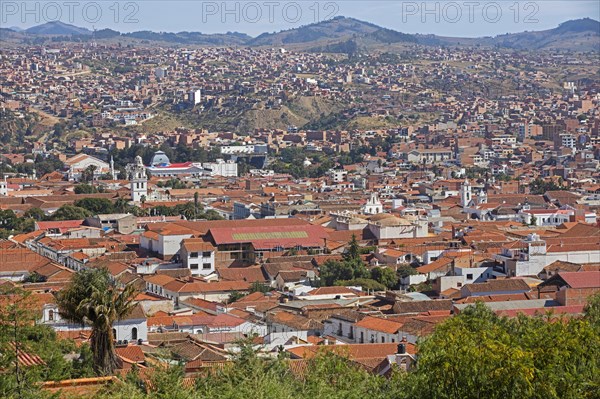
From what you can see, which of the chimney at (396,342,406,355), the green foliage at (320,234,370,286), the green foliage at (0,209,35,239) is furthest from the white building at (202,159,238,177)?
the chimney at (396,342,406,355)

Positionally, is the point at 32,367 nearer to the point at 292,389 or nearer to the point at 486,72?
the point at 292,389

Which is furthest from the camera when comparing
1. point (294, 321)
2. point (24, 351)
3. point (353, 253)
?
point (353, 253)

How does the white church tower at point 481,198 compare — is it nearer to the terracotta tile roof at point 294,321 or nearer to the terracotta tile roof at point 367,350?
the terracotta tile roof at point 294,321

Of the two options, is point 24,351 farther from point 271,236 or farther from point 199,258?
point 271,236

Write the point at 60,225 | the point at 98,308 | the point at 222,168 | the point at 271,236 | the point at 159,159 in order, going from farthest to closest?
the point at 159,159
the point at 222,168
the point at 60,225
the point at 271,236
the point at 98,308

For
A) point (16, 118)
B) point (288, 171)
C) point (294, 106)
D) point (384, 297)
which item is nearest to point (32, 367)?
point (384, 297)

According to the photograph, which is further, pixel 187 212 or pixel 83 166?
pixel 83 166

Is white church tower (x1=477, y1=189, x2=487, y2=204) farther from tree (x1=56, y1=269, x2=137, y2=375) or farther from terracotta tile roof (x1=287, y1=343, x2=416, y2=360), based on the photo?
tree (x1=56, y1=269, x2=137, y2=375)

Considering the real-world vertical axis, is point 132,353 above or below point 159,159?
above

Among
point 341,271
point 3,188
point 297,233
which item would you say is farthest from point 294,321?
point 3,188
